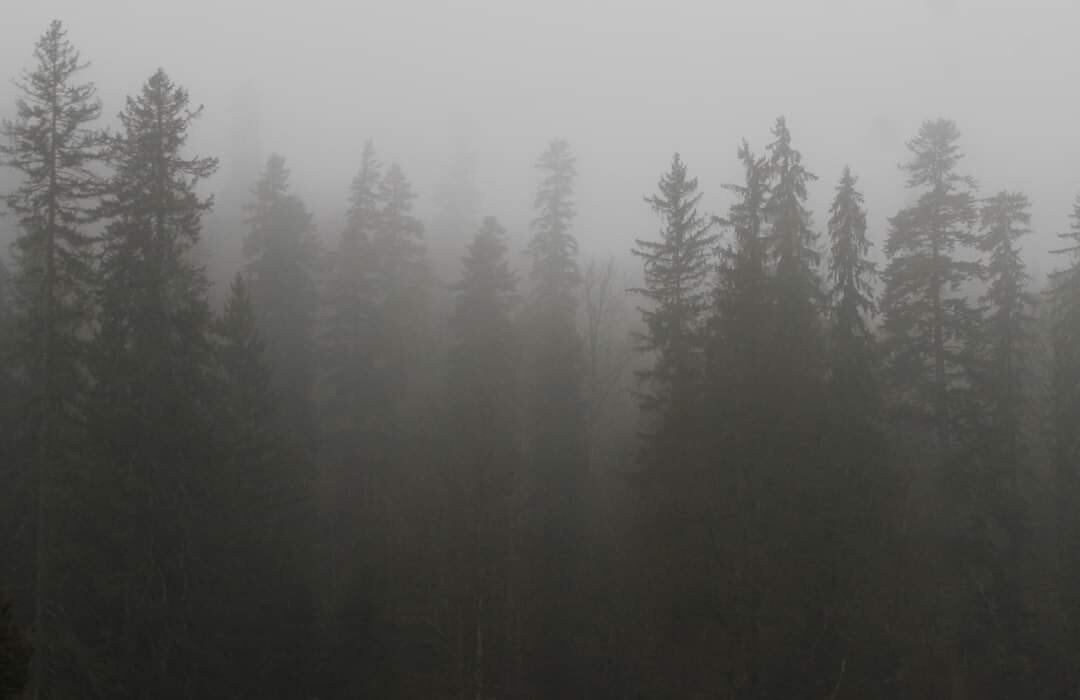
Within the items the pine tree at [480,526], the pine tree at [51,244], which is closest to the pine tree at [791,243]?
the pine tree at [480,526]

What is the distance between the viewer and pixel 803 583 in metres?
19.0

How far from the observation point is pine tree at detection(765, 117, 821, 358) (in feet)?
68.4

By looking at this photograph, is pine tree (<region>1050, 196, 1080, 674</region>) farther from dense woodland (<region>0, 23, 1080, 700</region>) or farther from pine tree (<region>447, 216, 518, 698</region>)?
pine tree (<region>447, 216, 518, 698</region>)

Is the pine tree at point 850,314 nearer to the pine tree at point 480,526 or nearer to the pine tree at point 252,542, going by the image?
the pine tree at point 480,526

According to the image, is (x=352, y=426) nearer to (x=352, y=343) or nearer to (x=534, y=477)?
(x=352, y=343)

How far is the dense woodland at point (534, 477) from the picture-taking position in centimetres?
1886

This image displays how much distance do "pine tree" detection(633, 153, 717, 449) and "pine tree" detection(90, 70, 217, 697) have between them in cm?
1258

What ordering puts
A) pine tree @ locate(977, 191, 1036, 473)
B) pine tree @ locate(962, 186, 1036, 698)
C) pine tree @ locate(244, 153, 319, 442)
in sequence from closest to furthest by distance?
pine tree @ locate(962, 186, 1036, 698)
pine tree @ locate(977, 191, 1036, 473)
pine tree @ locate(244, 153, 319, 442)

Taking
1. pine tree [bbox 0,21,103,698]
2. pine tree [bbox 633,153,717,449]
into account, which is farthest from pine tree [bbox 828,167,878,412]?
pine tree [bbox 0,21,103,698]

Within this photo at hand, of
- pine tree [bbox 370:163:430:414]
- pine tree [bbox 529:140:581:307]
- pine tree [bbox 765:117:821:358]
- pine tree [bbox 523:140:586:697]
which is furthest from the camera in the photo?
pine tree [bbox 529:140:581:307]

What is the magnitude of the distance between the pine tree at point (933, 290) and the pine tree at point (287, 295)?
2253 centimetres

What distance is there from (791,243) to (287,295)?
72.5 feet

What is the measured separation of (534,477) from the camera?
30.0 metres

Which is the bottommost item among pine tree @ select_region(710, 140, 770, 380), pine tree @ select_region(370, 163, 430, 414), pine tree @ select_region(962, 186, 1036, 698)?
pine tree @ select_region(962, 186, 1036, 698)
